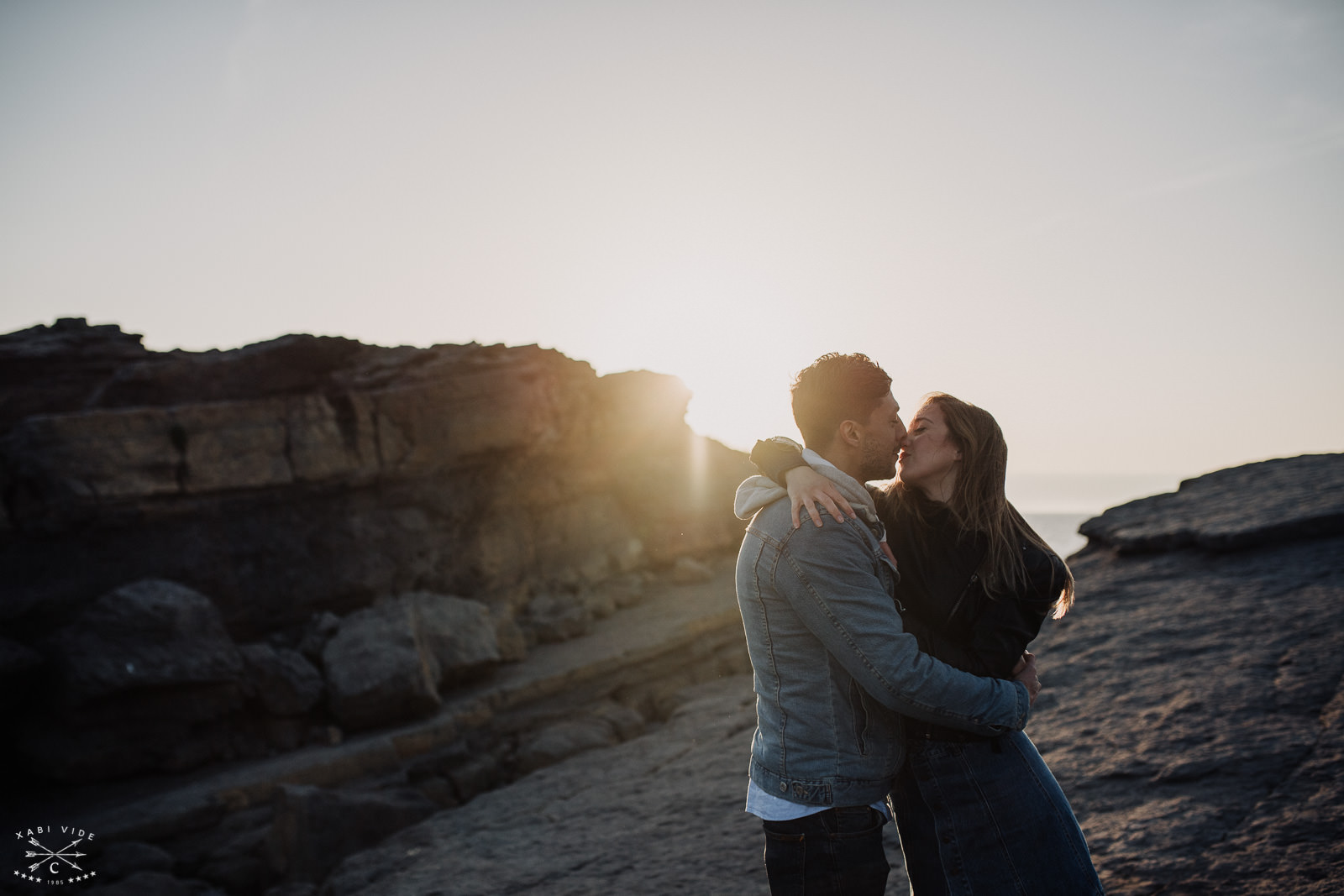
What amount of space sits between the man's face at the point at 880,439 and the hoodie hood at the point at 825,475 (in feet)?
0.34

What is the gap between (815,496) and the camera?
2.14 m

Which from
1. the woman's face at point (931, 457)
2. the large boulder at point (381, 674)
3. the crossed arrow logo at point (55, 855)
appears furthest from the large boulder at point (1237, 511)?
the crossed arrow logo at point (55, 855)

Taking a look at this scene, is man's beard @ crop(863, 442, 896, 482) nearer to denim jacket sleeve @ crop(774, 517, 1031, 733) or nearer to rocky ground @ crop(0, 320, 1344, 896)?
denim jacket sleeve @ crop(774, 517, 1031, 733)

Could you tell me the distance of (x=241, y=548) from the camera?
40.0ft

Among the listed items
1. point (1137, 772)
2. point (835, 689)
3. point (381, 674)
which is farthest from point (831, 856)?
point (381, 674)

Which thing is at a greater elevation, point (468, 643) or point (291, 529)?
point (291, 529)

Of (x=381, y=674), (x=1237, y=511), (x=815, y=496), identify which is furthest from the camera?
(x=381, y=674)

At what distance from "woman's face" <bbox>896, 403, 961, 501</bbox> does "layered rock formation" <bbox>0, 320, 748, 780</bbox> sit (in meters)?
8.22

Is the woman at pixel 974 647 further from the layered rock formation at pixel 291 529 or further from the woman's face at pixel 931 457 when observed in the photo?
the layered rock formation at pixel 291 529

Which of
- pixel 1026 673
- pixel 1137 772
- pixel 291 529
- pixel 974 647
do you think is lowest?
pixel 1137 772

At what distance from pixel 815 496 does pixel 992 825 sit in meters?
1.04

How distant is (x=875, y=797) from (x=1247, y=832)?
107 inches

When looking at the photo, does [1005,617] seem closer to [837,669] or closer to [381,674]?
[837,669]

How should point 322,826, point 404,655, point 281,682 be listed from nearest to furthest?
point 322,826 < point 404,655 < point 281,682
